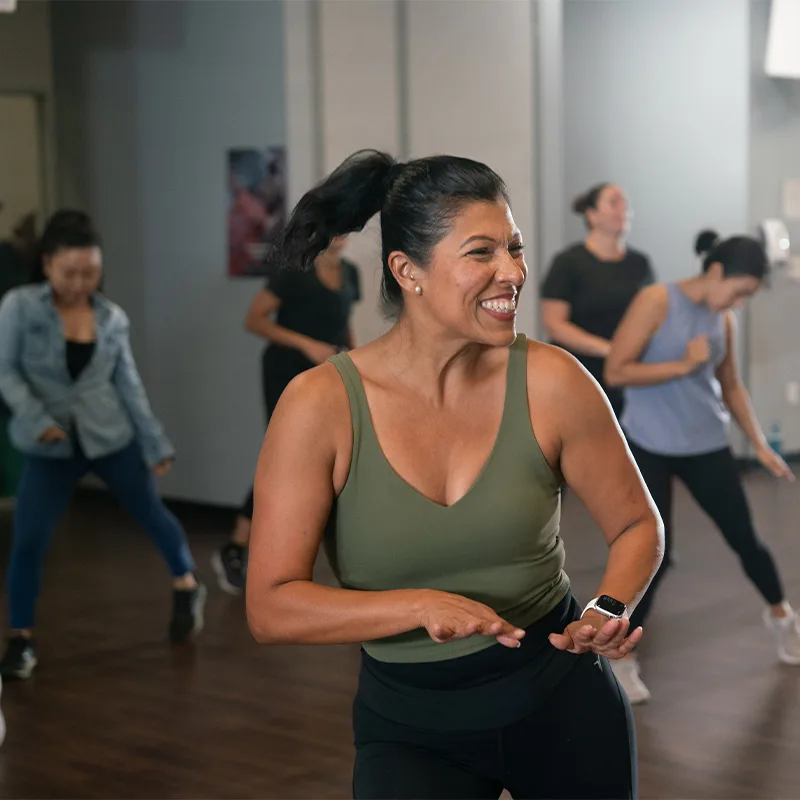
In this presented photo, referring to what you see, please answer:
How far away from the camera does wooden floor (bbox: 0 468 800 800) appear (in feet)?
11.3

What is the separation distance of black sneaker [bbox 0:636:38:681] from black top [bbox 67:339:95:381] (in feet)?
2.84

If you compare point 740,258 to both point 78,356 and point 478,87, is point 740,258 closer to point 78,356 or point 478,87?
point 78,356

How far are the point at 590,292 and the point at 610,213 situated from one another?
0.35 metres

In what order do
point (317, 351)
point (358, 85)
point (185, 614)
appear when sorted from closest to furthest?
point (185, 614) < point (317, 351) < point (358, 85)

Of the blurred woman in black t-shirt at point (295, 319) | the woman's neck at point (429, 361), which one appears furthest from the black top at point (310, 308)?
the woman's neck at point (429, 361)

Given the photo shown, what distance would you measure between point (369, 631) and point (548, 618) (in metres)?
0.27

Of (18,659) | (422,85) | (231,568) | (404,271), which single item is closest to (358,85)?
(422,85)

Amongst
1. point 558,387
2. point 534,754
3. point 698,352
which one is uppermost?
point 558,387

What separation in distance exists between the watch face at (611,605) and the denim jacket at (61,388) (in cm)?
290

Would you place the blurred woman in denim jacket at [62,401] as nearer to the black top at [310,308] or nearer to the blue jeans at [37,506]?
the blue jeans at [37,506]

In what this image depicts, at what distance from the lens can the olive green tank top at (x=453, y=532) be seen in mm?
1748

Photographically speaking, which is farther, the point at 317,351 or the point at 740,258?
the point at 317,351

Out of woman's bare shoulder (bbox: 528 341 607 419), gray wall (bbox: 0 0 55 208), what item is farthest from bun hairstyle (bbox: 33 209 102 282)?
gray wall (bbox: 0 0 55 208)

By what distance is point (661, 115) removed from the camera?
898 centimetres
